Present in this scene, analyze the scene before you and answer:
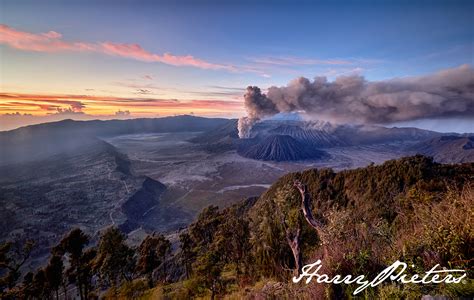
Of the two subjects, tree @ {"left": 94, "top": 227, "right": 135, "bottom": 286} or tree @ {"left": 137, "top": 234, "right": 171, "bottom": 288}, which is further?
tree @ {"left": 137, "top": 234, "right": 171, "bottom": 288}

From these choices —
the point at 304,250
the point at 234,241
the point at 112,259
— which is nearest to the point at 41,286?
the point at 112,259

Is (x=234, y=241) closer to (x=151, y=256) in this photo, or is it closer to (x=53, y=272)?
(x=151, y=256)

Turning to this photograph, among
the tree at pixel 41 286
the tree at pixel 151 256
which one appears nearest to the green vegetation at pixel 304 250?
the tree at pixel 41 286

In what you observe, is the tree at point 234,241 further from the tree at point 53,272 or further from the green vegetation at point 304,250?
the tree at point 53,272

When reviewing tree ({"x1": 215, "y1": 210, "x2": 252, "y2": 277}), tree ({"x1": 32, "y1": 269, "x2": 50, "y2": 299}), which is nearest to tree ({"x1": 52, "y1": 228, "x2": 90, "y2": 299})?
tree ({"x1": 32, "y1": 269, "x2": 50, "y2": 299})

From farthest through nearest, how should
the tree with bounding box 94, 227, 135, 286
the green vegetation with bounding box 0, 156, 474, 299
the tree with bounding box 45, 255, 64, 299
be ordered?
1. the tree with bounding box 94, 227, 135, 286
2. the tree with bounding box 45, 255, 64, 299
3. the green vegetation with bounding box 0, 156, 474, 299

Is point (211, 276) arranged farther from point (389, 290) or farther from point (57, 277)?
point (57, 277)

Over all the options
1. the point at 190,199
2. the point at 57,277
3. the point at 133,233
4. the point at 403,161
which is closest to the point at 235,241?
the point at 57,277

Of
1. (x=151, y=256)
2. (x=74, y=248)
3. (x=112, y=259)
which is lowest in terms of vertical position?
(x=151, y=256)
